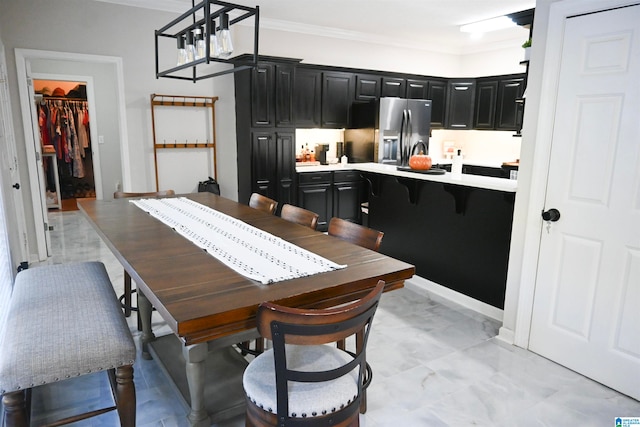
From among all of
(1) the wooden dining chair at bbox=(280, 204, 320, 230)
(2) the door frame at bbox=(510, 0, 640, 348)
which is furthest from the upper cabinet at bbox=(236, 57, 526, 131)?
(1) the wooden dining chair at bbox=(280, 204, 320, 230)

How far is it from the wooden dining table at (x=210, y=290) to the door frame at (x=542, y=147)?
139 cm

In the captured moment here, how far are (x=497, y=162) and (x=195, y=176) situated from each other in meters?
4.97

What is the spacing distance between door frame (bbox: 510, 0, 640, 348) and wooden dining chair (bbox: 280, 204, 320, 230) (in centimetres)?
142

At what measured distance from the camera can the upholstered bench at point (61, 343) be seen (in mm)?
1556

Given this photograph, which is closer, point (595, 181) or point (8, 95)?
point (595, 181)

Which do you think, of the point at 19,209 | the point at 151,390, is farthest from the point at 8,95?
the point at 151,390

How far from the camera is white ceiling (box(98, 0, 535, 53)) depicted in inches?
193

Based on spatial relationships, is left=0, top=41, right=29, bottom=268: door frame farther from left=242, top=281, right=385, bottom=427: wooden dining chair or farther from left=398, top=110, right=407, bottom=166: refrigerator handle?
left=398, top=110, right=407, bottom=166: refrigerator handle

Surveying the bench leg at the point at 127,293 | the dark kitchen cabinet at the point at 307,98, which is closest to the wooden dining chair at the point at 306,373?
the bench leg at the point at 127,293

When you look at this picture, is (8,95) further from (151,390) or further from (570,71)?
(570,71)

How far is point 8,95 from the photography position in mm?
4199

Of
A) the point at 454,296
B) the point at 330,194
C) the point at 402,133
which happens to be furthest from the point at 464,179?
the point at 402,133

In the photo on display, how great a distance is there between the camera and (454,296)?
3641 mm

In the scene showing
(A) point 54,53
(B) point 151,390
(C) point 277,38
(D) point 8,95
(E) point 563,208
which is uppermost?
(C) point 277,38
